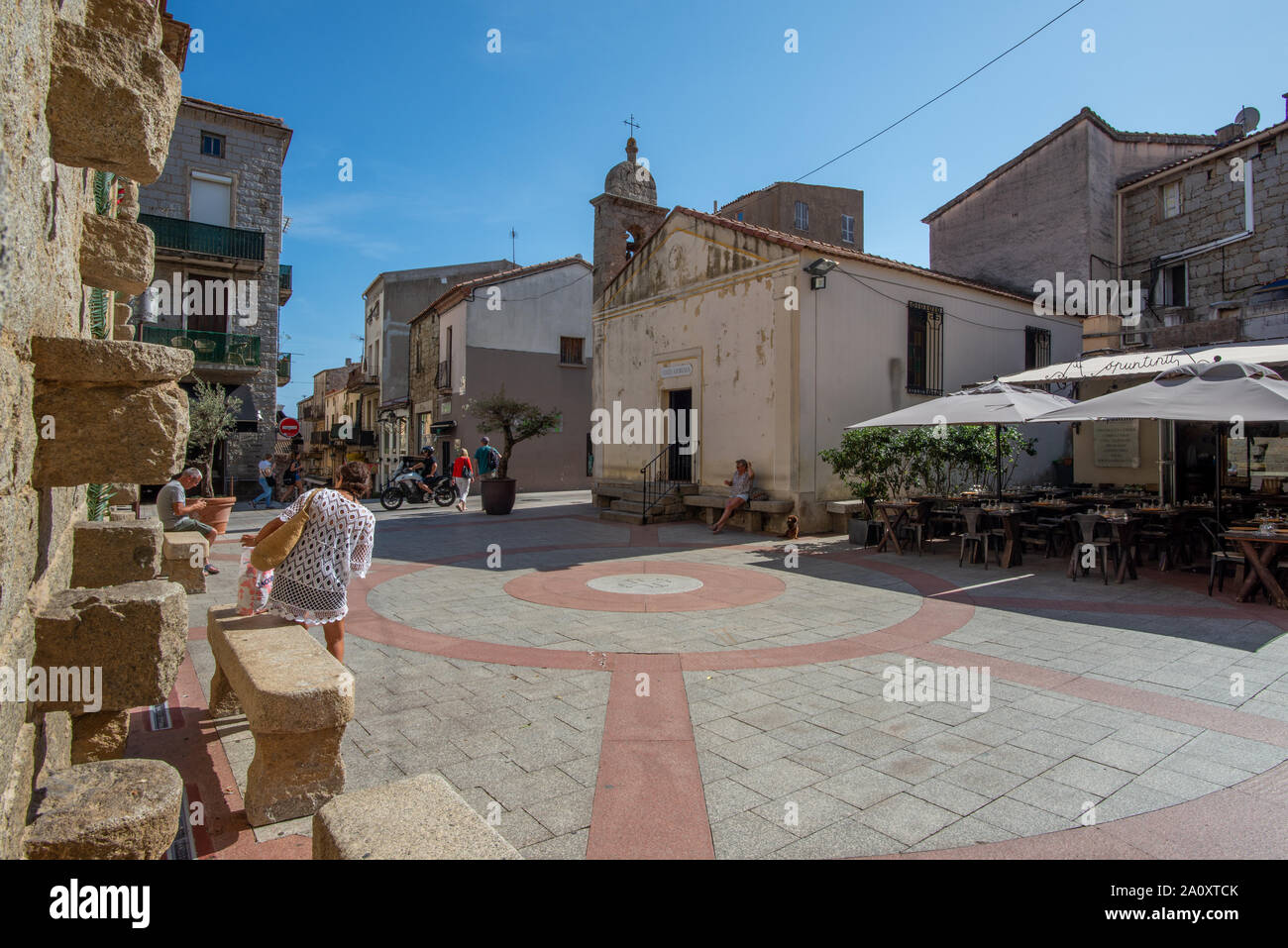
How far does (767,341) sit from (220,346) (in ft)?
57.9

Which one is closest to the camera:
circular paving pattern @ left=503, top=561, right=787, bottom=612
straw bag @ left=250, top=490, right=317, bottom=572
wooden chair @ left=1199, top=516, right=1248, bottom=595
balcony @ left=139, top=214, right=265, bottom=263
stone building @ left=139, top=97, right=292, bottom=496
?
straw bag @ left=250, top=490, right=317, bottom=572

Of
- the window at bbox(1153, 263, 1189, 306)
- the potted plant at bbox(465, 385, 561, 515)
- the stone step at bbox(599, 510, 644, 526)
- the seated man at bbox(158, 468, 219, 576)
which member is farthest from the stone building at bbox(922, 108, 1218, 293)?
the seated man at bbox(158, 468, 219, 576)

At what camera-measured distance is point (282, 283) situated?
2483cm

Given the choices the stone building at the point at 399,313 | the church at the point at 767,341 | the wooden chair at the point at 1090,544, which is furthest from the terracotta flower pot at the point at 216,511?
the stone building at the point at 399,313

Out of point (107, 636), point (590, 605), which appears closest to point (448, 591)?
point (590, 605)

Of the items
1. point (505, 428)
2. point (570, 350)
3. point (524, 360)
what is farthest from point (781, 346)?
point (570, 350)

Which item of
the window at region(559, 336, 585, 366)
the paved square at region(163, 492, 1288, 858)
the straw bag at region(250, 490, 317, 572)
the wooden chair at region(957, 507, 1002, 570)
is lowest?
the paved square at region(163, 492, 1288, 858)

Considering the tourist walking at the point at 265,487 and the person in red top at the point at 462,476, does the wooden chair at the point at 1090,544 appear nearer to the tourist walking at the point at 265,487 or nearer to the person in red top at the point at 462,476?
the person in red top at the point at 462,476

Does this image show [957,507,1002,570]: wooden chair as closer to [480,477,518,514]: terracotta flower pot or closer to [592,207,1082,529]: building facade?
[592,207,1082,529]: building facade

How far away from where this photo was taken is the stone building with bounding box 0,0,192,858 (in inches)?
65.5

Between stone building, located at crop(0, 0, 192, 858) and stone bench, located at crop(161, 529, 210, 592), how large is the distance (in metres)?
5.93

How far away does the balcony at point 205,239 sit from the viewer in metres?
20.8

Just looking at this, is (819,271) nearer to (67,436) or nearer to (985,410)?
(985,410)
